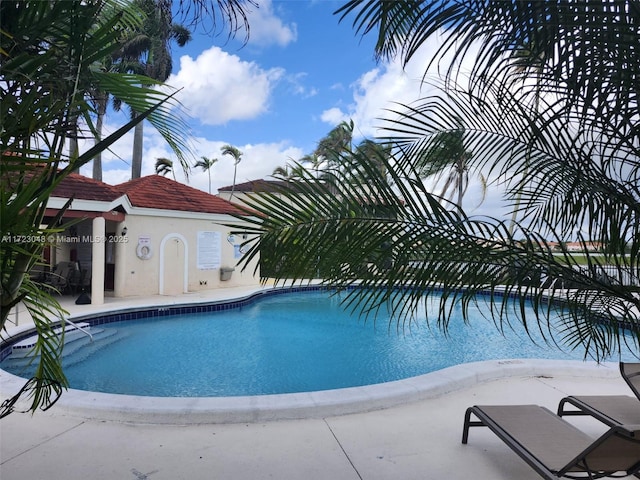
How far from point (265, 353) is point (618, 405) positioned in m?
6.55

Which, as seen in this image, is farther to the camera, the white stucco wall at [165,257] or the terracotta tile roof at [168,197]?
the terracotta tile roof at [168,197]

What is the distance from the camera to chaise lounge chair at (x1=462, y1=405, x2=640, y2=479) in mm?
2791

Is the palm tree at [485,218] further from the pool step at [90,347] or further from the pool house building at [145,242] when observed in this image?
the pool house building at [145,242]

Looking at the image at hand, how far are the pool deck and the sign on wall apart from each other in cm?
1156

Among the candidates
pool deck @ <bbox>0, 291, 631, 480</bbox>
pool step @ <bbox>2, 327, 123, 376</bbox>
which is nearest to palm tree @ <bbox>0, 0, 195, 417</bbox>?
pool deck @ <bbox>0, 291, 631, 480</bbox>

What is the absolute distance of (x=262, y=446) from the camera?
3.93 m

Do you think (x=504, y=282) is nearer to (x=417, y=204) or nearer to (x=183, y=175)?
(x=417, y=204)

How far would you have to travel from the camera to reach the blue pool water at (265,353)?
7254mm

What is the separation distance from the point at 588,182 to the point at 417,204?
4.34ft

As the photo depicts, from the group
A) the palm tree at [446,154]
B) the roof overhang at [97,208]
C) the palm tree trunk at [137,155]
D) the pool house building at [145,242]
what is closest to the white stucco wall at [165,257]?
the pool house building at [145,242]

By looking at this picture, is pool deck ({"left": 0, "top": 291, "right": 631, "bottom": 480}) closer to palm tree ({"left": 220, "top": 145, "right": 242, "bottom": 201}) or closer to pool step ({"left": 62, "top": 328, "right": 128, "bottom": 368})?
pool step ({"left": 62, "top": 328, "right": 128, "bottom": 368})

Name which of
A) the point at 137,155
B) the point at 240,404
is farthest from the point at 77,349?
the point at 137,155

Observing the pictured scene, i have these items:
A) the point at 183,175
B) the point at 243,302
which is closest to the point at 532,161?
the point at 183,175

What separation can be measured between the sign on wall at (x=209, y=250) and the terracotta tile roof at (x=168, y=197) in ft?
3.32
